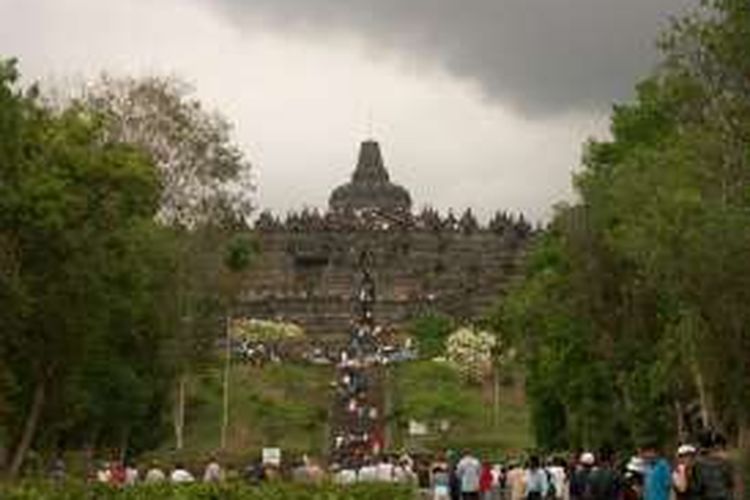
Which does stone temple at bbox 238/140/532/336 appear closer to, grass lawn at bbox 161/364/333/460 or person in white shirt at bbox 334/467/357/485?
grass lawn at bbox 161/364/333/460

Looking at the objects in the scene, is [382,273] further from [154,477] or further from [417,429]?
[154,477]

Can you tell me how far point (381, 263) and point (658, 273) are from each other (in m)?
102

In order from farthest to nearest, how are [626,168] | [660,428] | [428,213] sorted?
[428,213] < [660,428] < [626,168]

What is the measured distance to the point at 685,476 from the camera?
17859 mm

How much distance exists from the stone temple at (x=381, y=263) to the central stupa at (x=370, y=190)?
3.11 feet

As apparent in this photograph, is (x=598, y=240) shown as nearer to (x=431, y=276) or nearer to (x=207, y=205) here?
(x=207, y=205)

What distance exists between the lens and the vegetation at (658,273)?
2859cm

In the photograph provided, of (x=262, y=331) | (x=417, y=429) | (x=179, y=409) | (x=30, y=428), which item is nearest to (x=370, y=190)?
(x=262, y=331)

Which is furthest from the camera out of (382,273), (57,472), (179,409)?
(382,273)

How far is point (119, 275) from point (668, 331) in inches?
422

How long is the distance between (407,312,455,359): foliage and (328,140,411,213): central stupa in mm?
34604

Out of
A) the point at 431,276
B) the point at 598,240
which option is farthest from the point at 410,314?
the point at 598,240

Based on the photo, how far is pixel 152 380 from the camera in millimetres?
47375

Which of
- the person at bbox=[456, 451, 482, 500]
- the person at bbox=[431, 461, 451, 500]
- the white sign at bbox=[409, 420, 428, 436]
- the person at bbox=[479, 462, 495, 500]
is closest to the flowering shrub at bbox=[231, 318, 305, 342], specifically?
the white sign at bbox=[409, 420, 428, 436]
